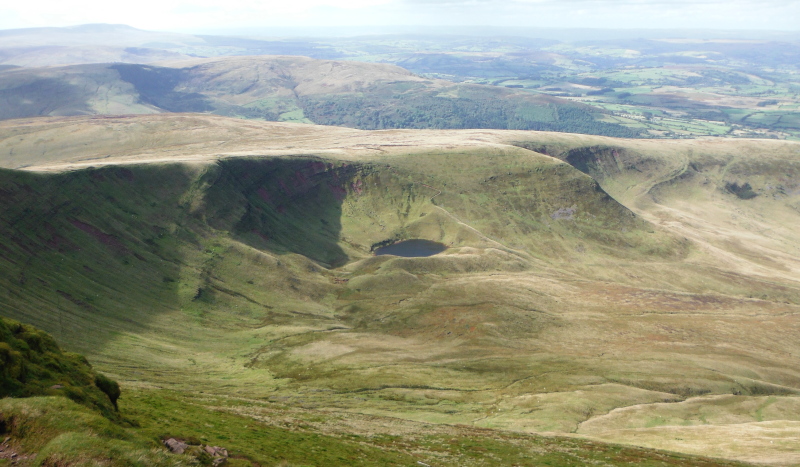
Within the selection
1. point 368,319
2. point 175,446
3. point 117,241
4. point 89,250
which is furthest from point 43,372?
point 368,319

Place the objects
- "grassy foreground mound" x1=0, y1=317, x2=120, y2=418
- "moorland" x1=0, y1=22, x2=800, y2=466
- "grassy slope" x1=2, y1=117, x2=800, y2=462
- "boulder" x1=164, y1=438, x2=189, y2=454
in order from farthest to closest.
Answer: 1. "grassy slope" x1=2, y1=117, x2=800, y2=462
2. "moorland" x1=0, y1=22, x2=800, y2=466
3. "boulder" x1=164, y1=438, x2=189, y2=454
4. "grassy foreground mound" x1=0, y1=317, x2=120, y2=418

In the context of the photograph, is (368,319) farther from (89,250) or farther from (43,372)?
(43,372)

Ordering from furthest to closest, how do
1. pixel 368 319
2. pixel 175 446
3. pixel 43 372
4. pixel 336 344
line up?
pixel 368 319 → pixel 336 344 → pixel 43 372 → pixel 175 446

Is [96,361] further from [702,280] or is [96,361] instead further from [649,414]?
[702,280]

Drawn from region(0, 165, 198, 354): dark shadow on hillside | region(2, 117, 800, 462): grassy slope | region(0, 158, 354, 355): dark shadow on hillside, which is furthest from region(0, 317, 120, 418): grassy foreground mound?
region(0, 165, 198, 354): dark shadow on hillside

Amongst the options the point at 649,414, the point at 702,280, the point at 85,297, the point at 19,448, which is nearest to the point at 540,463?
the point at 649,414

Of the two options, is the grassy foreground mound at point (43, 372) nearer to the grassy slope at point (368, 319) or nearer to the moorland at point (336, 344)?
the moorland at point (336, 344)

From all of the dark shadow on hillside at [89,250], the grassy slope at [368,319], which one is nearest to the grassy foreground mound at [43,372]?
the grassy slope at [368,319]

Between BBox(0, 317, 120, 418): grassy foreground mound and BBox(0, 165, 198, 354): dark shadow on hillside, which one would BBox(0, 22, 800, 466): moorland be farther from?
BBox(0, 165, 198, 354): dark shadow on hillside
